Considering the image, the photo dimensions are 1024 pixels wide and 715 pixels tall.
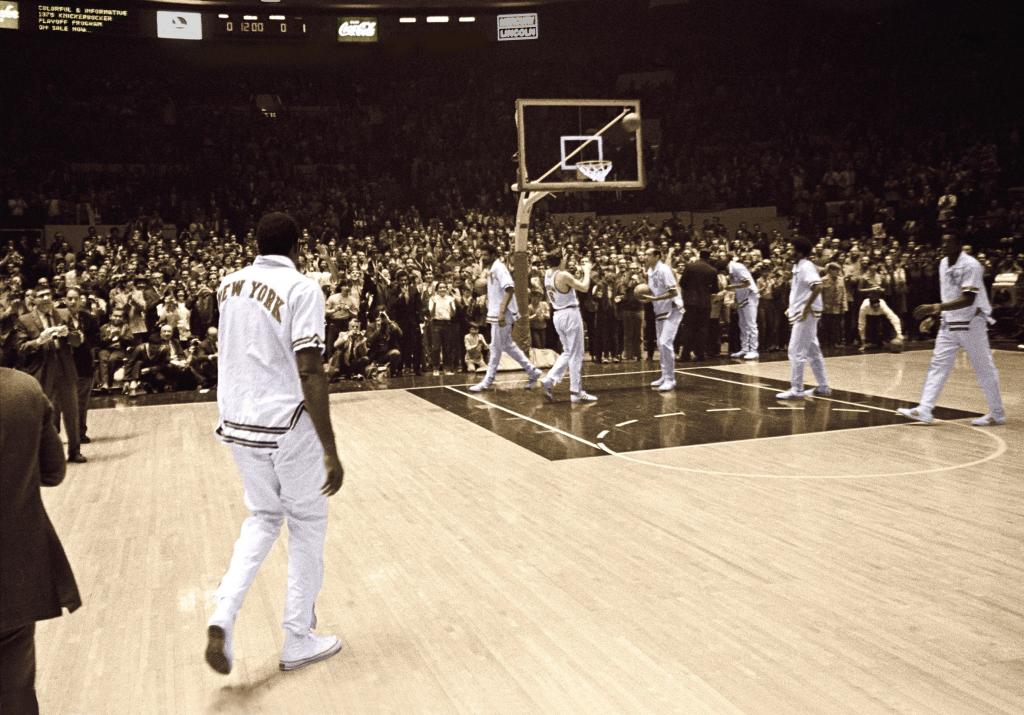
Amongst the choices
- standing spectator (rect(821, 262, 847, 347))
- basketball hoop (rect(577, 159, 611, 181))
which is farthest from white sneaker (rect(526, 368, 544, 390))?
standing spectator (rect(821, 262, 847, 347))

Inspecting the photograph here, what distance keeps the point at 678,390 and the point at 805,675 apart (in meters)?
8.41

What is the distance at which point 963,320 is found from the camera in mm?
8734

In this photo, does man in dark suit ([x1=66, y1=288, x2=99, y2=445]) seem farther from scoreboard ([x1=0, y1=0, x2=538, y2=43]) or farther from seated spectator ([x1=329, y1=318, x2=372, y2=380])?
scoreboard ([x1=0, y1=0, x2=538, y2=43])

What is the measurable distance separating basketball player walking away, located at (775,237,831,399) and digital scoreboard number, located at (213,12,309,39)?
2261 centimetres

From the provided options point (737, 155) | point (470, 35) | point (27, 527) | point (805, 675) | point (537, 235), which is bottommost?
point (805, 675)

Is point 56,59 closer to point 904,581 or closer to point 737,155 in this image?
point 737,155

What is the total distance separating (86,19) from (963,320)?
25.9 m

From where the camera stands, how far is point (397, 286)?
48.7 feet

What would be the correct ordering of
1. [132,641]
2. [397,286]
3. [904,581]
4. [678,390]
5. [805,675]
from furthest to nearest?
[397,286] → [678,390] → [904,581] → [132,641] → [805,675]

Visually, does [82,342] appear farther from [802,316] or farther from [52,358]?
[802,316]

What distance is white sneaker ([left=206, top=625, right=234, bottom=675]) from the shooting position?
3.77m

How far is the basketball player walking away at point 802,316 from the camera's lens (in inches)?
412

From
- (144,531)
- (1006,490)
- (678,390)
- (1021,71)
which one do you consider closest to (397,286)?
(678,390)

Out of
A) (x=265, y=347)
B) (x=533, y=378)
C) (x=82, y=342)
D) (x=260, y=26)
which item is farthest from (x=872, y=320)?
(x=260, y=26)
